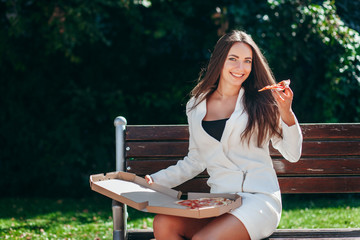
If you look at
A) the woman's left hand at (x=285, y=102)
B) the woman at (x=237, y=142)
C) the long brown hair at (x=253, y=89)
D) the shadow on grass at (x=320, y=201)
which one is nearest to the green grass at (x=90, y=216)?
the shadow on grass at (x=320, y=201)

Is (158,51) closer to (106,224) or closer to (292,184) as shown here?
(106,224)

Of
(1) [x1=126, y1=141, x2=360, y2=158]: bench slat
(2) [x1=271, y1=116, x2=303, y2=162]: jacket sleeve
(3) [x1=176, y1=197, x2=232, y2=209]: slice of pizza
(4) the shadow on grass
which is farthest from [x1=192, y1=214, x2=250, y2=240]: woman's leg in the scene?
(4) the shadow on grass

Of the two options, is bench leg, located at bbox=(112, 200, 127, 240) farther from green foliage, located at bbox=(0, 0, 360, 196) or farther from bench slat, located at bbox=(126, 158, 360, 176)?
green foliage, located at bbox=(0, 0, 360, 196)

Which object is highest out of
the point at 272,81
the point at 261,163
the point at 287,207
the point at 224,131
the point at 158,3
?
the point at 158,3

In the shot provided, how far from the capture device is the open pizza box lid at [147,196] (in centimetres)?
229

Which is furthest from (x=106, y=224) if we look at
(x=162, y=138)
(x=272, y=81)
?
(x=272, y=81)

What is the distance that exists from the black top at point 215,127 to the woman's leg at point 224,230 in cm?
60

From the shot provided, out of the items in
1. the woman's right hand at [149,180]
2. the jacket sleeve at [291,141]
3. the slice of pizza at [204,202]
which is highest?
the jacket sleeve at [291,141]

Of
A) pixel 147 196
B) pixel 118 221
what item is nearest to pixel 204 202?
pixel 147 196

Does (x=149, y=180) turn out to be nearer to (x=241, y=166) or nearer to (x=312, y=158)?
(x=241, y=166)

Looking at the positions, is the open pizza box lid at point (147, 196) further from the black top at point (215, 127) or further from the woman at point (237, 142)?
the black top at point (215, 127)

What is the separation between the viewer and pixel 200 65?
22.7 feet

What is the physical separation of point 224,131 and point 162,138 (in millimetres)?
524

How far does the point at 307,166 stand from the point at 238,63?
0.85m
